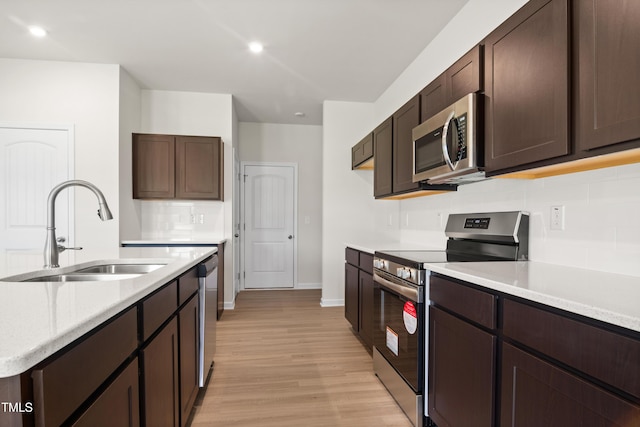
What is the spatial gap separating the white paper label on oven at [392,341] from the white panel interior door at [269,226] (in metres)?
3.33

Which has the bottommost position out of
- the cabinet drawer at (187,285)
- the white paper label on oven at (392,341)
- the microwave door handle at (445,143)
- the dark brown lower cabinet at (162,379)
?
the white paper label on oven at (392,341)

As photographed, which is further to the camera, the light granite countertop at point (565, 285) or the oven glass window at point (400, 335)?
the oven glass window at point (400, 335)

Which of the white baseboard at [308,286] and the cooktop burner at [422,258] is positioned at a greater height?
the cooktop burner at [422,258]

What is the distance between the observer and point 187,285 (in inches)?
68.8

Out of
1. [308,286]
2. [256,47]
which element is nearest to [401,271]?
[256,47]

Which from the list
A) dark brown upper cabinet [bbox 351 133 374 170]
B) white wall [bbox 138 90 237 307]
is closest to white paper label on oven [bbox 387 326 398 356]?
dark brown upper cabinet [bbox 351 133 374 170]

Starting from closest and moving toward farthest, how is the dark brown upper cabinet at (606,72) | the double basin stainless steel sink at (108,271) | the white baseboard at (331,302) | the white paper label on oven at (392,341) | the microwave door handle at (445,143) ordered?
1. the dark brown upper cabinet at (606,72)
2. the double basin stainless steel sink at (108,271)
3. the microwave door handle at (445,143)
4. the white paper label on oven at (392,341)
5. the white baseboard at (331,302)

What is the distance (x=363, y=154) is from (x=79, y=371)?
3.36 m

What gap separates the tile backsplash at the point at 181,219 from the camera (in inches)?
161

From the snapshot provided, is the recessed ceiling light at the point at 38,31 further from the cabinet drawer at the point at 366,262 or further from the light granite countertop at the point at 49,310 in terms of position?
the cabinet drawer at the point at 366,262

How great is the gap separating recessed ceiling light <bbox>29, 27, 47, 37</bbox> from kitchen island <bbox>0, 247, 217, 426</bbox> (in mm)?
2326

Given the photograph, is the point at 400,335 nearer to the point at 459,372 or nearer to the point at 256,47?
the point at 459,372

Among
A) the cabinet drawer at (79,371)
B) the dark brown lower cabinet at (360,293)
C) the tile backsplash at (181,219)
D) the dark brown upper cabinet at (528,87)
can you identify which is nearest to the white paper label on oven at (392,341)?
the dark brown lower cabinet at (360,293)

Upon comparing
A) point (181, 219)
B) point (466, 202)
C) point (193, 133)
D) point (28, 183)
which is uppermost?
point (193, 133)
